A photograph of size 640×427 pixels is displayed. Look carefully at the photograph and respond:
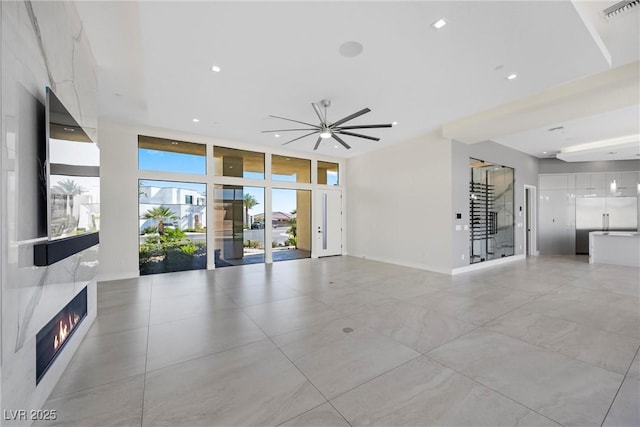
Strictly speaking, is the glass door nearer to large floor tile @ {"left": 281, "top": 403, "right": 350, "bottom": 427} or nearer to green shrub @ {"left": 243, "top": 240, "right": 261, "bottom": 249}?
green shrub @ {"left": 243, "top": 240, "right": 261, "bottom": 249}

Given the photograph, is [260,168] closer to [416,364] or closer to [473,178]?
[473,178]

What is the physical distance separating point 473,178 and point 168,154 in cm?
810

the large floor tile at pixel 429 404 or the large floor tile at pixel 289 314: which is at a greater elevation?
the large floor tile at pixel 429 404

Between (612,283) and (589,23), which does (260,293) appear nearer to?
(589,23)

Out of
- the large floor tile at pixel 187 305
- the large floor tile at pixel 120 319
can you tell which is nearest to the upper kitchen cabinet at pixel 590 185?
the large floor tile at pixel 187 305

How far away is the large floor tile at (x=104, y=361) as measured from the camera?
7.48 feet

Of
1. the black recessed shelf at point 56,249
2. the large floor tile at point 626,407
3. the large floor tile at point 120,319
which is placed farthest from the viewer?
the large floor tile at point 120,319

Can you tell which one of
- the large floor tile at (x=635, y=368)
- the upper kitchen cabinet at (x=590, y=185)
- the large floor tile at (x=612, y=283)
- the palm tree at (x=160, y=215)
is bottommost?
the large floor tile at (x=612, y=283)

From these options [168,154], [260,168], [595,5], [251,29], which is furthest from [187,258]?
[595,5]

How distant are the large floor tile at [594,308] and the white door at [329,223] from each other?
5910 millimetres

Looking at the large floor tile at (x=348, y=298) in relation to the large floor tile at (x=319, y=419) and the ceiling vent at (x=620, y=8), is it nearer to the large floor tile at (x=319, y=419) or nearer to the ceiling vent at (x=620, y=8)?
the large floor tile at (x=319, y=419)

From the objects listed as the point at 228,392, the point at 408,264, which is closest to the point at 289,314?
the point at 228,392

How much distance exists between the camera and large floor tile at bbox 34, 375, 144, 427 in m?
1.84

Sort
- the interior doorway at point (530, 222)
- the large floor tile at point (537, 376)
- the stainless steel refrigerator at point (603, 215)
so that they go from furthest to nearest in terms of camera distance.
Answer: the interior doorway at point (530, 222) < the stainless steel refrigerator at point (603, 215) < the large floor tile at point (537, 376)
